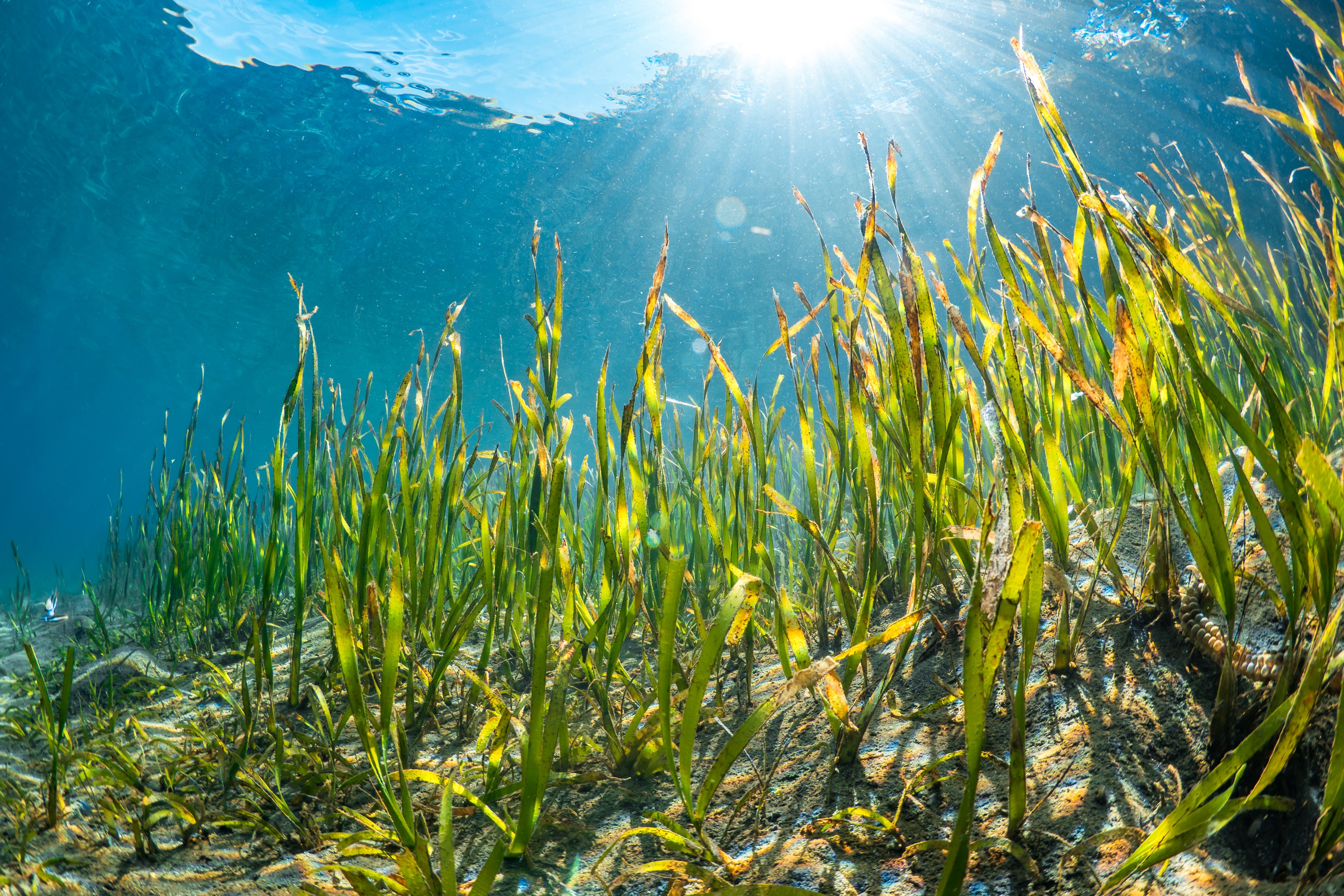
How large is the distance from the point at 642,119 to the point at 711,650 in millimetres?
18267

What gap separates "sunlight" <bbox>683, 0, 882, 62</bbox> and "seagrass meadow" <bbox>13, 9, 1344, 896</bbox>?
47.6 ft

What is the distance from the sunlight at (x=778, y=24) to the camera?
13461 millimetres

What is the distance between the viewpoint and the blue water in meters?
13.2

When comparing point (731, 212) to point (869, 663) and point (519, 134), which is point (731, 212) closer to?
point (519, 134)

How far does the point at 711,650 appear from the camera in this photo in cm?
94

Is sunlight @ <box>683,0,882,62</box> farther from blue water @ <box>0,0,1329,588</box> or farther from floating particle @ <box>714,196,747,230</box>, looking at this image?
floating particle @ <box>714,196,747,230</box>

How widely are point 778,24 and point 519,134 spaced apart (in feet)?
24.0

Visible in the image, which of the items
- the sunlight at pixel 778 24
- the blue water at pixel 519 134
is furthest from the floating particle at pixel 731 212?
the sunlight at pixel 778 24

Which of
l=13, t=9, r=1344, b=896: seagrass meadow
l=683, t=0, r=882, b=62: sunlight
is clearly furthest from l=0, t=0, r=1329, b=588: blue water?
l=13, t=9, r=1344, b=896: seagrass meadow

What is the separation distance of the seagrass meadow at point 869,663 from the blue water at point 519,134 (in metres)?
7.08

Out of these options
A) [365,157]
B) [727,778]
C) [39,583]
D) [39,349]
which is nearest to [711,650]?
[727,778]

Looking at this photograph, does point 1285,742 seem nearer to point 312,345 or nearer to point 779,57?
point 312,345

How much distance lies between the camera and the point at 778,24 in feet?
45.6

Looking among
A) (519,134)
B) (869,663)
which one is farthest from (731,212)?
(869,663)
